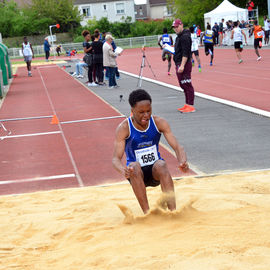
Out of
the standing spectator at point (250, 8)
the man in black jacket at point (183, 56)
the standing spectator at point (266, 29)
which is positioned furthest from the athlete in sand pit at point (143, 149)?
the standing spectator at point (250, 8)

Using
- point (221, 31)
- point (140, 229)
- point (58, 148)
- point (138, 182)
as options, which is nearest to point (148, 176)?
point (138, 182)

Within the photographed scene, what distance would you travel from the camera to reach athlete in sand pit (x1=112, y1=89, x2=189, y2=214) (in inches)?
189

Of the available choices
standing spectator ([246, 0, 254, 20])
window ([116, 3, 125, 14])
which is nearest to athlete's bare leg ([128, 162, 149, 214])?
standing spectator ([246, 0, 254, 20])

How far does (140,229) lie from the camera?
4641 millimetres

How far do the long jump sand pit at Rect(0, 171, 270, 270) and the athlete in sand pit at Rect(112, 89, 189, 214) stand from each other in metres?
0.27

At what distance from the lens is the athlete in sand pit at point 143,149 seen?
4.80 m

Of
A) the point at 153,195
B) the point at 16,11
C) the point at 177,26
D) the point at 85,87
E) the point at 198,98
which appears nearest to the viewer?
the point at 153,195

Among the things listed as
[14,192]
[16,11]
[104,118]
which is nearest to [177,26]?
[104,118]

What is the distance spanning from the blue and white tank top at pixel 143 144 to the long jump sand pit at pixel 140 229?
486mm

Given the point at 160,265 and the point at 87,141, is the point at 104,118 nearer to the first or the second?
the point at 87,141

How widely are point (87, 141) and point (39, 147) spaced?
939mm

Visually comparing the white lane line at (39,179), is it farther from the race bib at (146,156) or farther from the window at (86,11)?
the window at (86,11)

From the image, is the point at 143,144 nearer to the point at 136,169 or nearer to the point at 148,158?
the point at 148,158

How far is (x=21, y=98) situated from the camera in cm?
1933
